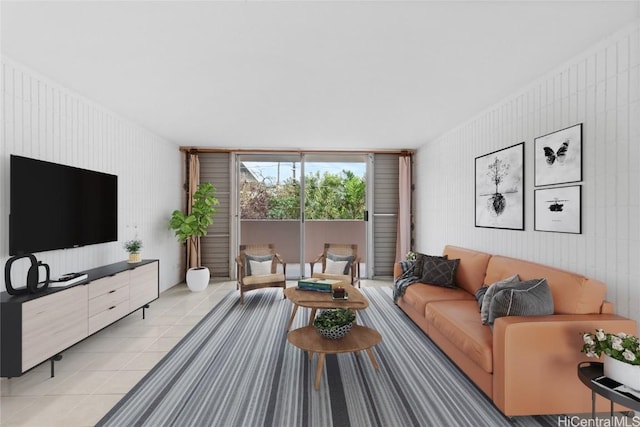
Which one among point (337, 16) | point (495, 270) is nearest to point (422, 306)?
point (495, 270)

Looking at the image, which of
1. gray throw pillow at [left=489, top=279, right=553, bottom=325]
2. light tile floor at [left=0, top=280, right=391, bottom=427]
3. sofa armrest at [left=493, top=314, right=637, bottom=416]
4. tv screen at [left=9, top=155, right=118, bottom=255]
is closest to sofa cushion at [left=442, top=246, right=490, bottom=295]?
gray throw pillow at [left=489, top=279, right=553, bottom=325]

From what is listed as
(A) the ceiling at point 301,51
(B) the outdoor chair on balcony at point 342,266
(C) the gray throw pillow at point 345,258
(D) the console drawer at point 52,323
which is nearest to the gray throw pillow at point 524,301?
(A) the ceiling at point 301,51

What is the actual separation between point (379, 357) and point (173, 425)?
176 centimetres

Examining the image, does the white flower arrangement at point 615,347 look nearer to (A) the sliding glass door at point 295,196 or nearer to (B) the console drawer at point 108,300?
(B) the console drawer at point 108,300

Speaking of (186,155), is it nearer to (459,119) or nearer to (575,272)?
(459,119)

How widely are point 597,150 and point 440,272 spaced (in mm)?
1967

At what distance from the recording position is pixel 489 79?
2.95 m

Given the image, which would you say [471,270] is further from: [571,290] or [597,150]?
[597,150]

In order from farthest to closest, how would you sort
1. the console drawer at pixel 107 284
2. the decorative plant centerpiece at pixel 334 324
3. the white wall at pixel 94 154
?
the console drawer at pixel 107 284, the white wall at pixel 94 154, the decorative plant centerpiece at pixel 334 324

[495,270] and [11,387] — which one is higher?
[495,270]

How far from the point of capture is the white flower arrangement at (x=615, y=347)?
65.3 inches

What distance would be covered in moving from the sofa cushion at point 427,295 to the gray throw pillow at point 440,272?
3.0 inches

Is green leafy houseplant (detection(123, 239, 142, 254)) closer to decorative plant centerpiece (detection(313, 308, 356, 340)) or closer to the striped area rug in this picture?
the striped area rug

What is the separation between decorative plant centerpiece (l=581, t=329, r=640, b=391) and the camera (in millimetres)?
→ 1633
